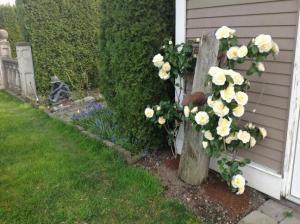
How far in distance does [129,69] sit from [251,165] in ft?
5.00

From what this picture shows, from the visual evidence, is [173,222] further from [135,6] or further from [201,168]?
[135,6]

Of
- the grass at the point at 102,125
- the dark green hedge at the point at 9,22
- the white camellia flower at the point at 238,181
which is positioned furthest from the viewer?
the dark green hedge at the point at 9,22

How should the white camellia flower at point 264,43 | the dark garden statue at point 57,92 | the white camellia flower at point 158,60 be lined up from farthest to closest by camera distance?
the dark garden statue at point 57,92 → the white camellia flower at point 158,60 → the white camellia flower at point 264,43

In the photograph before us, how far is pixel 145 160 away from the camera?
327 centimetres

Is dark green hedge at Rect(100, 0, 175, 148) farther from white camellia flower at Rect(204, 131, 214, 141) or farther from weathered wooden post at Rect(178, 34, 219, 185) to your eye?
white camellia flower at Rect(204, 131, 214, 141)

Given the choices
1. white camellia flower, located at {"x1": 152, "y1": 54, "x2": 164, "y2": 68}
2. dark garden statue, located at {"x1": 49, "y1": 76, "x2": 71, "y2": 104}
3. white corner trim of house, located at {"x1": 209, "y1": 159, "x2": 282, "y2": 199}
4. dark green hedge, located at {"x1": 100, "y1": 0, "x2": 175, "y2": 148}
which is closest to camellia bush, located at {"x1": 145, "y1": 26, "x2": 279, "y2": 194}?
white corner trim of house, located at {"x1": 209, "y1": 159, "x2": 282, "y2": 199}

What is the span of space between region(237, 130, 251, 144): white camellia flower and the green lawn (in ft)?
2.37

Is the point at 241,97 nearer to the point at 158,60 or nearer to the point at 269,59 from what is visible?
the point at 269,59

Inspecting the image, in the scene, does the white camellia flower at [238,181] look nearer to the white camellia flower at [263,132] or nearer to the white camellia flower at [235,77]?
the white camellia flower at [263,132]

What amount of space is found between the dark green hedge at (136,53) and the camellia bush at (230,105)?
824 mm

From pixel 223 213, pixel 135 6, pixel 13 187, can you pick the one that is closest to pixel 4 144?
pixel 13 187

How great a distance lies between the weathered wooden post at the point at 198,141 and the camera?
2418 millimetres

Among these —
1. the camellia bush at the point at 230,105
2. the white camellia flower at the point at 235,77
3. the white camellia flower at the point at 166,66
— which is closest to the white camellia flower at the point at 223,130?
the camellia bush at the point at 230,105

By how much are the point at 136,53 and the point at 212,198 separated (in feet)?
5.15
